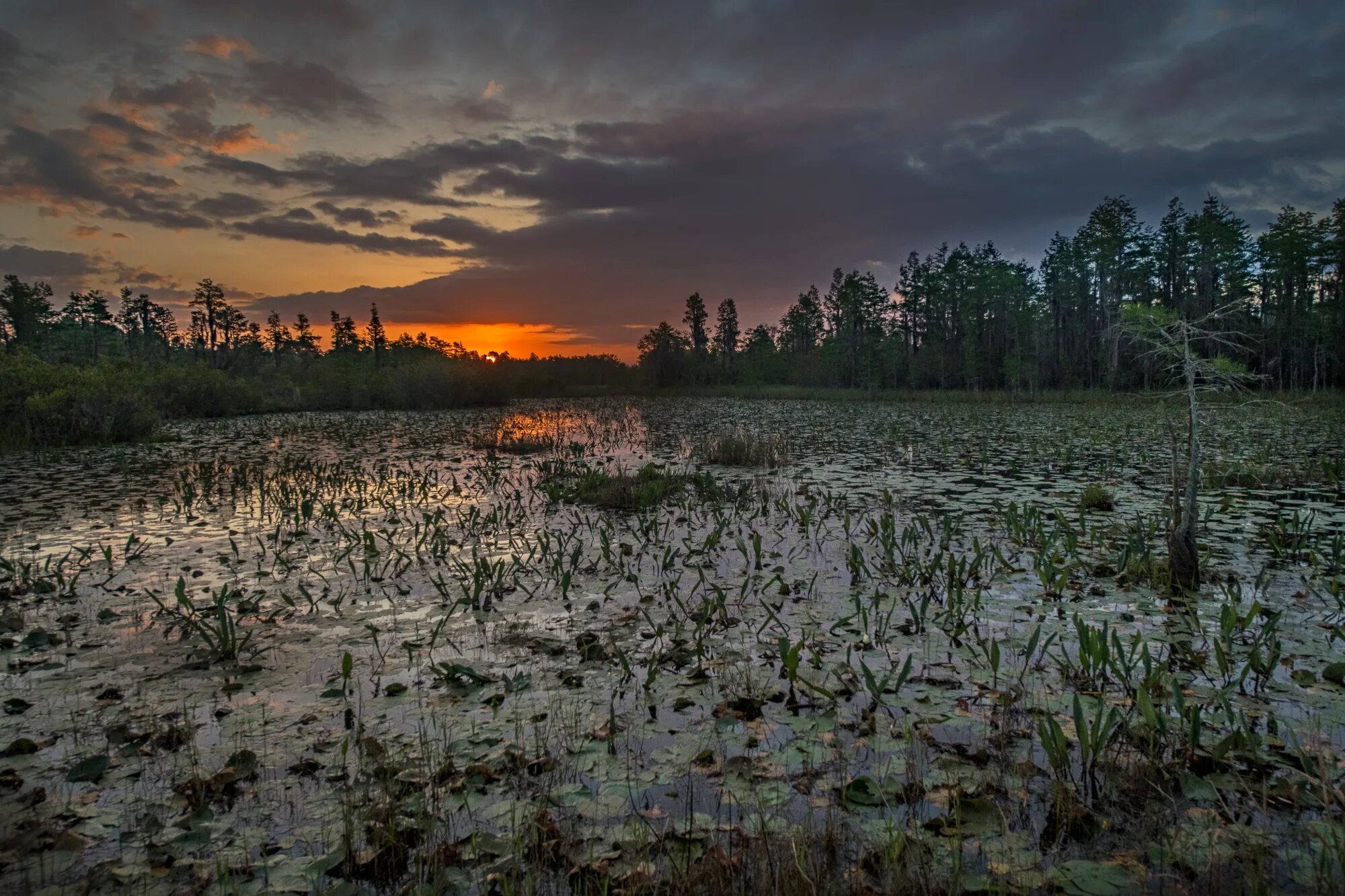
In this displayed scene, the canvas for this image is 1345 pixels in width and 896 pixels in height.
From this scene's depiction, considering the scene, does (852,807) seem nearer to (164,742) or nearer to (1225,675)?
(1225,675)

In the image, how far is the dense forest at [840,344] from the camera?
2889cm

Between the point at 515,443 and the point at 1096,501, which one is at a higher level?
the point at 515,443

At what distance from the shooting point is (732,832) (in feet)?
A: 8.52

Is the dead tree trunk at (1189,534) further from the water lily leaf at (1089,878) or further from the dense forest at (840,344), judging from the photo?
the dense forest at (840,344)

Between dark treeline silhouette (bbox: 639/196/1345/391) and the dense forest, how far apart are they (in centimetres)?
19

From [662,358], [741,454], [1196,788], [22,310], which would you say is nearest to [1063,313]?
[662,358]

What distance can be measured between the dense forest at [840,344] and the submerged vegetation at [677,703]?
17438mm

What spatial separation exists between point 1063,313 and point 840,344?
22.4m

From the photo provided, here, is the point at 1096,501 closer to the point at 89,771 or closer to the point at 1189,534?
the point at 1189,534

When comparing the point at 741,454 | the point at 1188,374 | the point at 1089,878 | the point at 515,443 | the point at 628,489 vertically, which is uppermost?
the point at 1188,374

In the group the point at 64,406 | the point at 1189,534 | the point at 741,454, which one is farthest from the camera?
the point at 64,406

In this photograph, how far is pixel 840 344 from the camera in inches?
2908

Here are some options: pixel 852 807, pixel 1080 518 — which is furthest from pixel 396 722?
pixel 1080 518

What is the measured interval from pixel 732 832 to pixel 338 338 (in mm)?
102849
